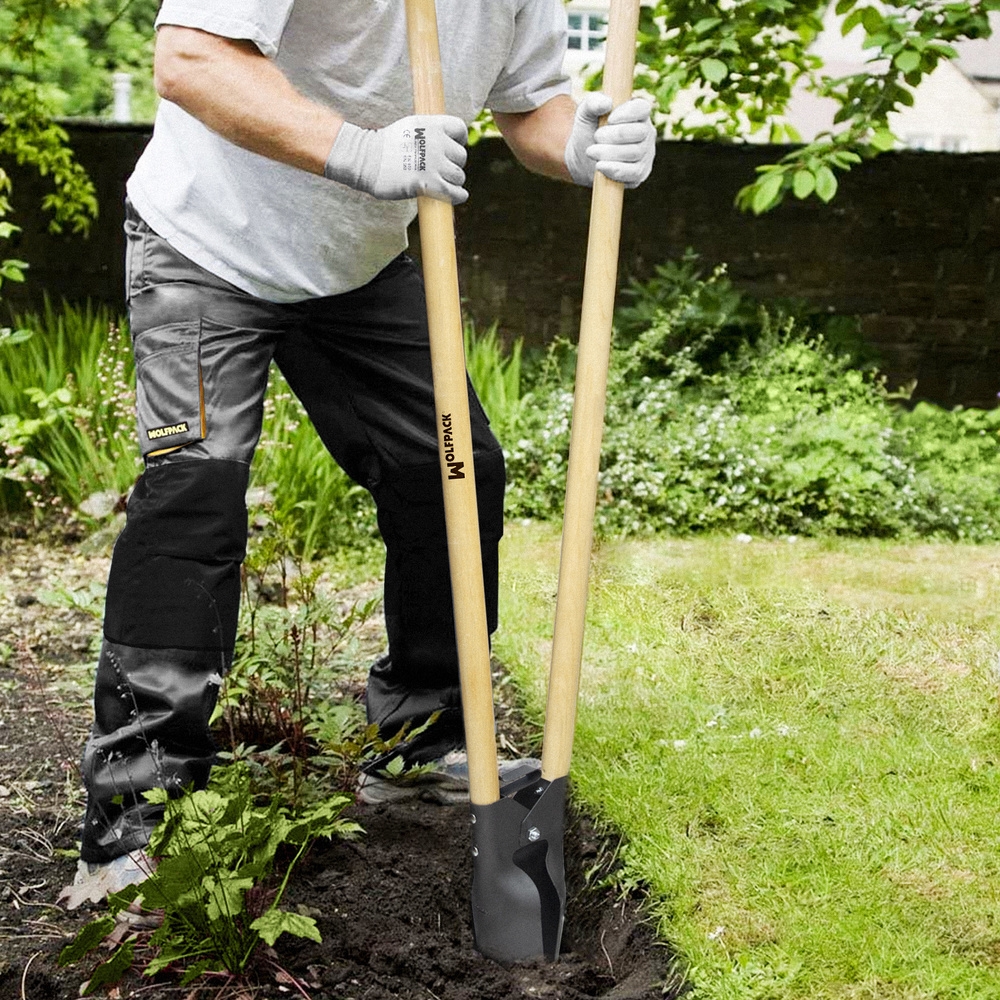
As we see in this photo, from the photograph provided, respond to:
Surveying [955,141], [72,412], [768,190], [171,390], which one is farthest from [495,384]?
[955,141]

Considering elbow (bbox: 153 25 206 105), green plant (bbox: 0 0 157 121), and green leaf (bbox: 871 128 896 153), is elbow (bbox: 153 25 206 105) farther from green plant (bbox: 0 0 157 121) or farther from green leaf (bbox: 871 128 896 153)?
green plant (bbox: 0 0 157 121)

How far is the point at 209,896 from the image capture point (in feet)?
6.42

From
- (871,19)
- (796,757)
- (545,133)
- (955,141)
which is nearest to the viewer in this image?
(545,133)

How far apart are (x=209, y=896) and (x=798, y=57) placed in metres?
5.75

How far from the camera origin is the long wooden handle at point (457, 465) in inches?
82.5

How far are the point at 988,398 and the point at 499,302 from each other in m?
2.85

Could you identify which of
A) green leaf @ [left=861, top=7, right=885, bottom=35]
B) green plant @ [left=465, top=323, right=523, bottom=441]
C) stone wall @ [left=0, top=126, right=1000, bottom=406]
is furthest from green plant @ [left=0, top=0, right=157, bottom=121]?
green leaf @ [left=861, top=7, right=885, bottom=35]

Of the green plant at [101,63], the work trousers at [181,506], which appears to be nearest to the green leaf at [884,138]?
the work trousers at [181,506]

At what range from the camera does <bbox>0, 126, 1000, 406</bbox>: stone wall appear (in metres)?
7.04

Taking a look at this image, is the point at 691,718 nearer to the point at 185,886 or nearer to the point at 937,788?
the point at 937,788

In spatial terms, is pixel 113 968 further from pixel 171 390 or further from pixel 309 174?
pixel 309 174

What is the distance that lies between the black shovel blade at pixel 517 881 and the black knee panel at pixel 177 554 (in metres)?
0.61

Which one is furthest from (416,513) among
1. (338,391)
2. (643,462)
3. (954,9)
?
(954,9)

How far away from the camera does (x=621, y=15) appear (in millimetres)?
2154
